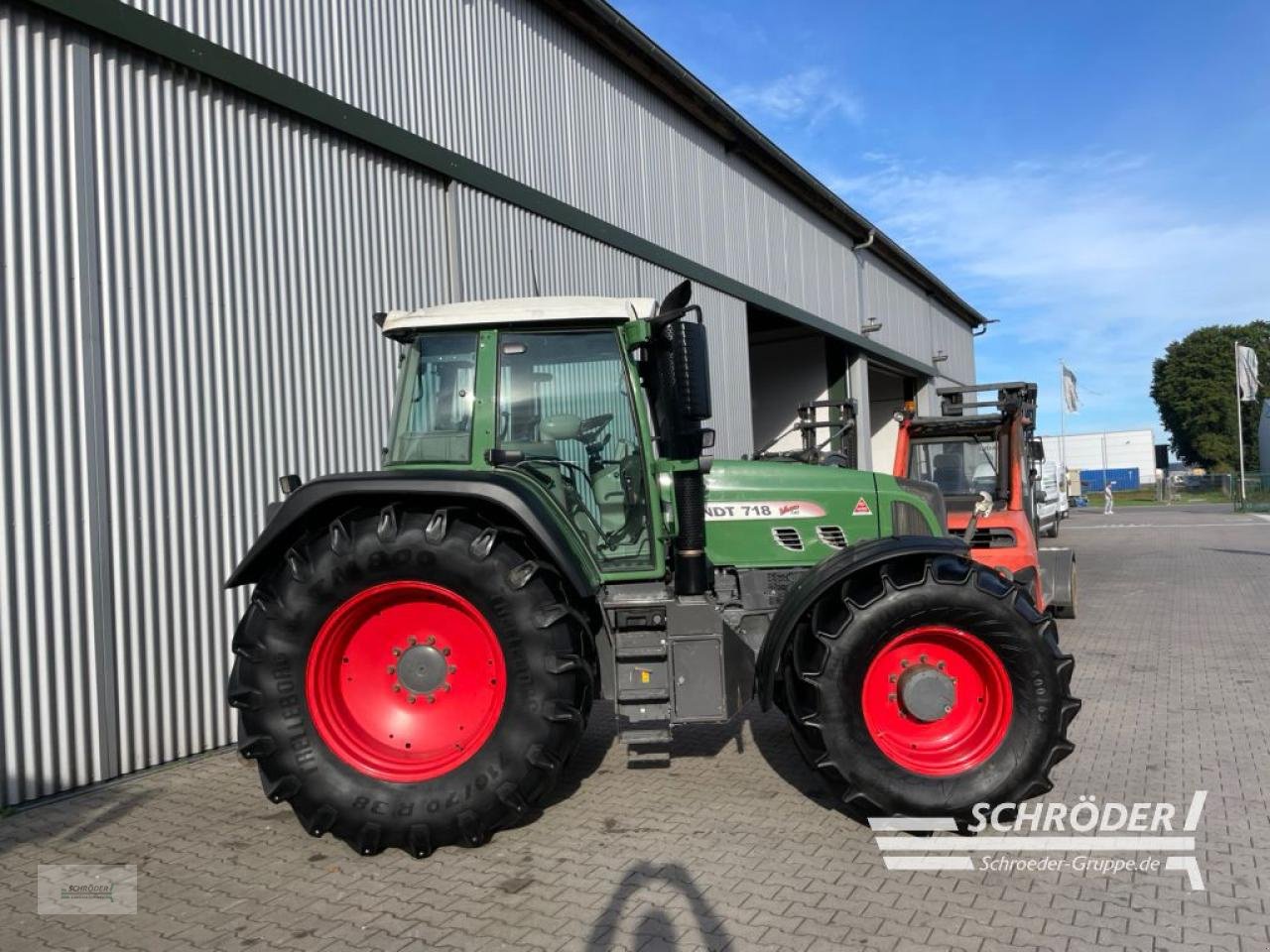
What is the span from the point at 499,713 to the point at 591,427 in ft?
4.76

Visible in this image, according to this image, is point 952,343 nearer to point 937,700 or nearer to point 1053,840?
point 937,700

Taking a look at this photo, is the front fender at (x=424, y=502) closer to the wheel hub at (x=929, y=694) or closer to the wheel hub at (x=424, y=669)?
the wheel hub at (x=424, y=669)

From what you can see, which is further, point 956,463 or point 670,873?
point 956,463

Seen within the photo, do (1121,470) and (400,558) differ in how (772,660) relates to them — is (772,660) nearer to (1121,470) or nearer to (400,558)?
(400,558)

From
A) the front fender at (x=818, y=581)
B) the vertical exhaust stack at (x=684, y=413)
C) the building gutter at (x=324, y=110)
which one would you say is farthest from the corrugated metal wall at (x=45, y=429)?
the front fender at (x=818, y=581)

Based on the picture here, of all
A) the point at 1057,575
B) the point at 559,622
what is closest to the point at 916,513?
the point at 559,622

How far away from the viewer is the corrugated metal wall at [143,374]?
15.7 ft

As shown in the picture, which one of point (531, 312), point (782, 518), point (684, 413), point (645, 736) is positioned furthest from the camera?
point (782, 518)

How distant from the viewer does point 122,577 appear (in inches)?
204

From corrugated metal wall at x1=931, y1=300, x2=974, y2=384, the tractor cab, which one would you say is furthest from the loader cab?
corrugated metal wall at x1=931, y1=300, x2=974, y2=384

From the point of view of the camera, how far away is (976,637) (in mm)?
3957

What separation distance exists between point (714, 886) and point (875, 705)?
1122mm

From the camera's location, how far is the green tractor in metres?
3.86

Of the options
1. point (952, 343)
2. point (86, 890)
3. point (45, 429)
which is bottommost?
point (86, 890)
